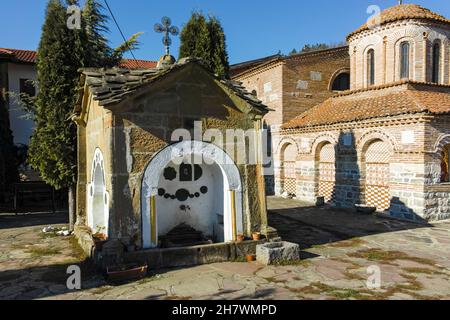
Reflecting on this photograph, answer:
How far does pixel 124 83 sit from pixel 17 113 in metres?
15.5

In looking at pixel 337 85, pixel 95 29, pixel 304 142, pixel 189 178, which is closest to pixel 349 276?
pixel 189 178

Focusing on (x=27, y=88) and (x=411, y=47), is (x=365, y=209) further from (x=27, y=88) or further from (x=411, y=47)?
(x=27, y=88)

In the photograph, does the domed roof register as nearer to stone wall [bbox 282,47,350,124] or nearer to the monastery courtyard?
stone wall [bbox 282,47,350,124]

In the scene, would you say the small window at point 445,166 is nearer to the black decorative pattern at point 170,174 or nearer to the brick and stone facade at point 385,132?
the brick and stone facade at point 385,132

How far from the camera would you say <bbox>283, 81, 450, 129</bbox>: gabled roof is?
1206cm

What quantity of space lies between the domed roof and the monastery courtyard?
29.7ft

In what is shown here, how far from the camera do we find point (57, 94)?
9.69m

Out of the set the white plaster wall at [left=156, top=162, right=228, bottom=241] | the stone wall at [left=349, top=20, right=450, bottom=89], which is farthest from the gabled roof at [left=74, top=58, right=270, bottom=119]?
the stone wall at [left=349, top=20, right=450, bottom=89]

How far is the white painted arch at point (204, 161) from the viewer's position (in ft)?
21.5

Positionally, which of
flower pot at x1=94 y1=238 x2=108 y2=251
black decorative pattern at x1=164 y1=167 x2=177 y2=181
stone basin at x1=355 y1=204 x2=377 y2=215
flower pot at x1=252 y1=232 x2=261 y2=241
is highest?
black decorative pattern at x1=164 y1=167 x2=177 y2=181

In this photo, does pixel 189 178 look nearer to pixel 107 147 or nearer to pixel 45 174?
pixel 107 147

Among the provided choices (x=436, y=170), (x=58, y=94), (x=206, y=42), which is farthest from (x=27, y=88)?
(x=436, y=170)

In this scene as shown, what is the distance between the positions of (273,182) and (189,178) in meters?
11.5

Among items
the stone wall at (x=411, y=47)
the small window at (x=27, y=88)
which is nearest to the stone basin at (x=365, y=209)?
the stone wall at (x=411, y=47)
